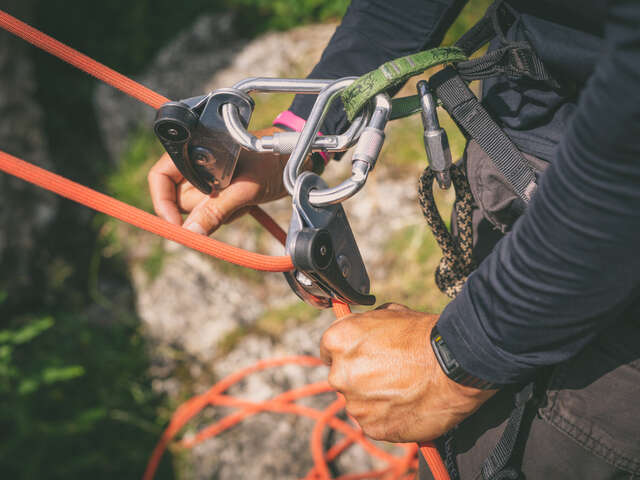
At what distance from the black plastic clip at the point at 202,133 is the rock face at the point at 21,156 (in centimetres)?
220

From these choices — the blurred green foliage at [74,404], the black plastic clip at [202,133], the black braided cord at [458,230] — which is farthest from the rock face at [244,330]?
the black plastic clip at [202,133]

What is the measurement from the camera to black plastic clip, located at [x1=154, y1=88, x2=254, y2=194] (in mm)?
909

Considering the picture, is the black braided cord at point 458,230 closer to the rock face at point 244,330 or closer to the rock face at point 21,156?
the rock face at point 244,330

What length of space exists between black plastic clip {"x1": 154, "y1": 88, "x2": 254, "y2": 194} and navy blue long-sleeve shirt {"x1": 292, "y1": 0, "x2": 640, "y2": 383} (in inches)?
21.9

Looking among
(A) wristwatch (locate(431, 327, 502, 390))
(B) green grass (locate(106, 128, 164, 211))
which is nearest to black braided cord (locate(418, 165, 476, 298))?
(A) wristwatch (locate(431, 327, 502, 390))

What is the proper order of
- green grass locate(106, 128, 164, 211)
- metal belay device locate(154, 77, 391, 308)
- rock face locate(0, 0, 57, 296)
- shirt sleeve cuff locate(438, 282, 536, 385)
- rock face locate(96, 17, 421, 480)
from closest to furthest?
shirt sleeve cuff locate(438, 282, 536, 385) → metal belay device locate(154, 77, 391, 308) → rock face locate(96, 17, 421, 480) → rock face locate(0, 0, 57, 296) → green grass locate(106, 128, 164, 211)

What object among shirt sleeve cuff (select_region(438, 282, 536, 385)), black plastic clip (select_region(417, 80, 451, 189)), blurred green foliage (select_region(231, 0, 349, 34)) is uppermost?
black plastic clip (select_region(417, 80, 451, 189))

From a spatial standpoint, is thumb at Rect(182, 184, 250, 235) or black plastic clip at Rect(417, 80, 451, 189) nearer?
black plastic clip at Rect(417, 80, 451, 189)

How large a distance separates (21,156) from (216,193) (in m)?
2.49

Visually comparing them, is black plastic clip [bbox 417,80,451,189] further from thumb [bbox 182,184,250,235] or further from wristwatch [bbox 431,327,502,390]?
thumb [bbox 182,184,250,235]

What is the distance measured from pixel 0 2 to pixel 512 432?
3906 mm

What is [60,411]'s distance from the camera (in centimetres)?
218

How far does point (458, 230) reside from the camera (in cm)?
109

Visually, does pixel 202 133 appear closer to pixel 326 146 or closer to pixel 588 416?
pixel 326 146
